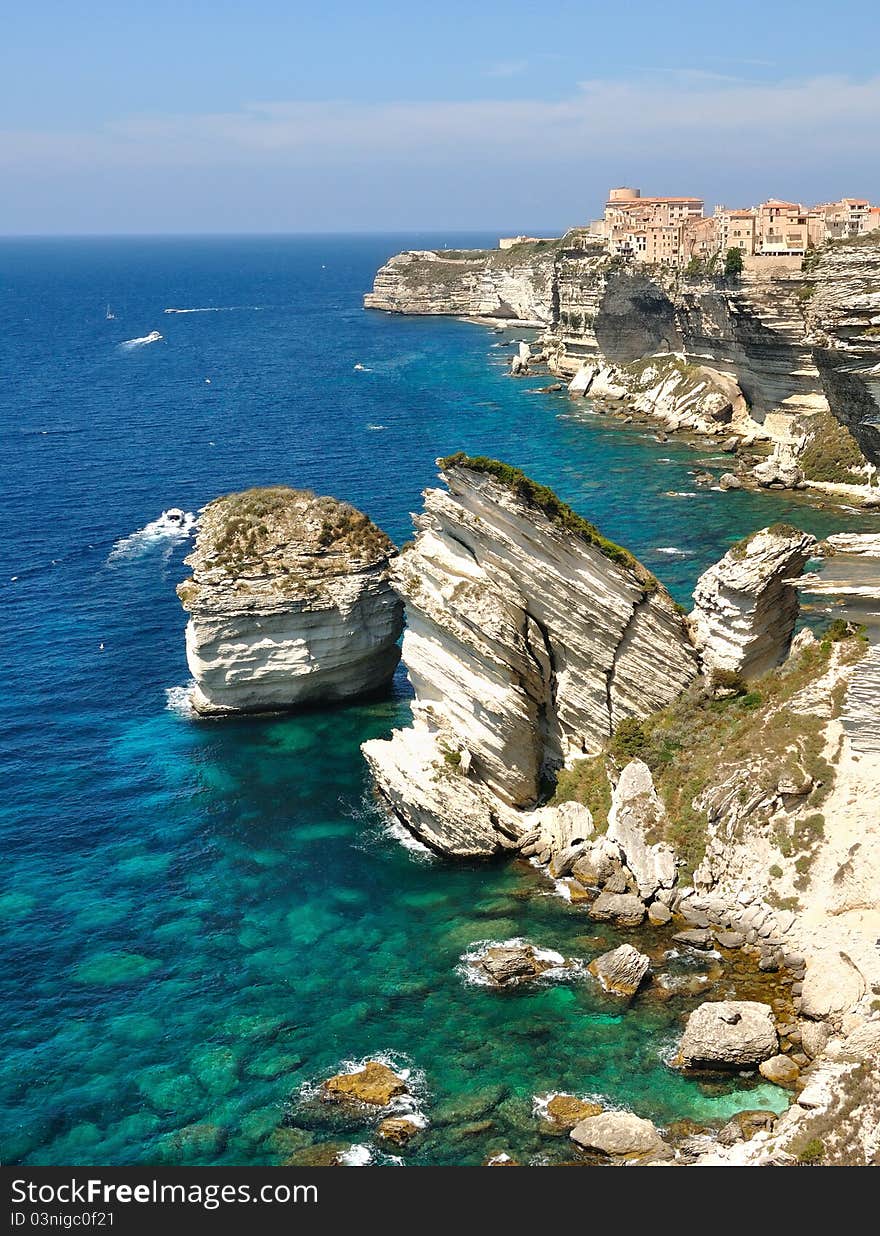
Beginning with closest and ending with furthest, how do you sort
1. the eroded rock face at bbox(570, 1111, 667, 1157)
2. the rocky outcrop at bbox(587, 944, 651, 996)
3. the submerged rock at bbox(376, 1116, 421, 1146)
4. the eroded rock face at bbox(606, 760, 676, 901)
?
the eroded rock face at bbox(570, 1111, 667, 1157) → the submerged rock at bbox(376, 1116, 421, 1146) → the rocky outcrop at bbox(587, 944, 651, 996) → the eroded rock face at bbox(606, 760, 676, 901)

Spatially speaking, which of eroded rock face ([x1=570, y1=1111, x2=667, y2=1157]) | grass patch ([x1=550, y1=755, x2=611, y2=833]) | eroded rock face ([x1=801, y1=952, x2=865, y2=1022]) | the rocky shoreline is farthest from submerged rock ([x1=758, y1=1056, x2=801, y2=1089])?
grass patch ([x1=550, y1=755, x2=611, y2=833])

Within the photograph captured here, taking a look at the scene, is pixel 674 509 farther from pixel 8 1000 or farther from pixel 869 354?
pixel 8 1000

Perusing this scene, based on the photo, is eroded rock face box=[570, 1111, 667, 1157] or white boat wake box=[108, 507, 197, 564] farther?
white boat wake box=[108, 507, 197, 564]

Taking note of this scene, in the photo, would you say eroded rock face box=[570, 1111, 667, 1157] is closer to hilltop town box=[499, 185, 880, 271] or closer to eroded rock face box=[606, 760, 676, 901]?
eroded rock face box=[606, 760, 676, 901]

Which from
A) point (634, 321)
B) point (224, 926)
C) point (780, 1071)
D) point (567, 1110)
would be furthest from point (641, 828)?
point (634, 321)

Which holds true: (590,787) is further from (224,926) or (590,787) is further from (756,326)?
(756,326)

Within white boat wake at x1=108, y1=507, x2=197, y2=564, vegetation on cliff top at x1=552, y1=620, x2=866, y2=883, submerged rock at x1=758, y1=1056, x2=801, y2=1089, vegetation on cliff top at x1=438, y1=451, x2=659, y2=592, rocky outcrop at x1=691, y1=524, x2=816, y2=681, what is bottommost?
submerged rock at x1=758, y1=1056, x2=801, y2=1089

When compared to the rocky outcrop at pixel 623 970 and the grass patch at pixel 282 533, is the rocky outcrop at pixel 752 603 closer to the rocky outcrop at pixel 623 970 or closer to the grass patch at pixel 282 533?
the rocky outcrop at pixel 623 970

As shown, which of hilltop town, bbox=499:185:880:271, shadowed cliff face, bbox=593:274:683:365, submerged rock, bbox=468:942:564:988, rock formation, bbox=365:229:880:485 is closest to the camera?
submerged rock, bbox=468:942:564:988
